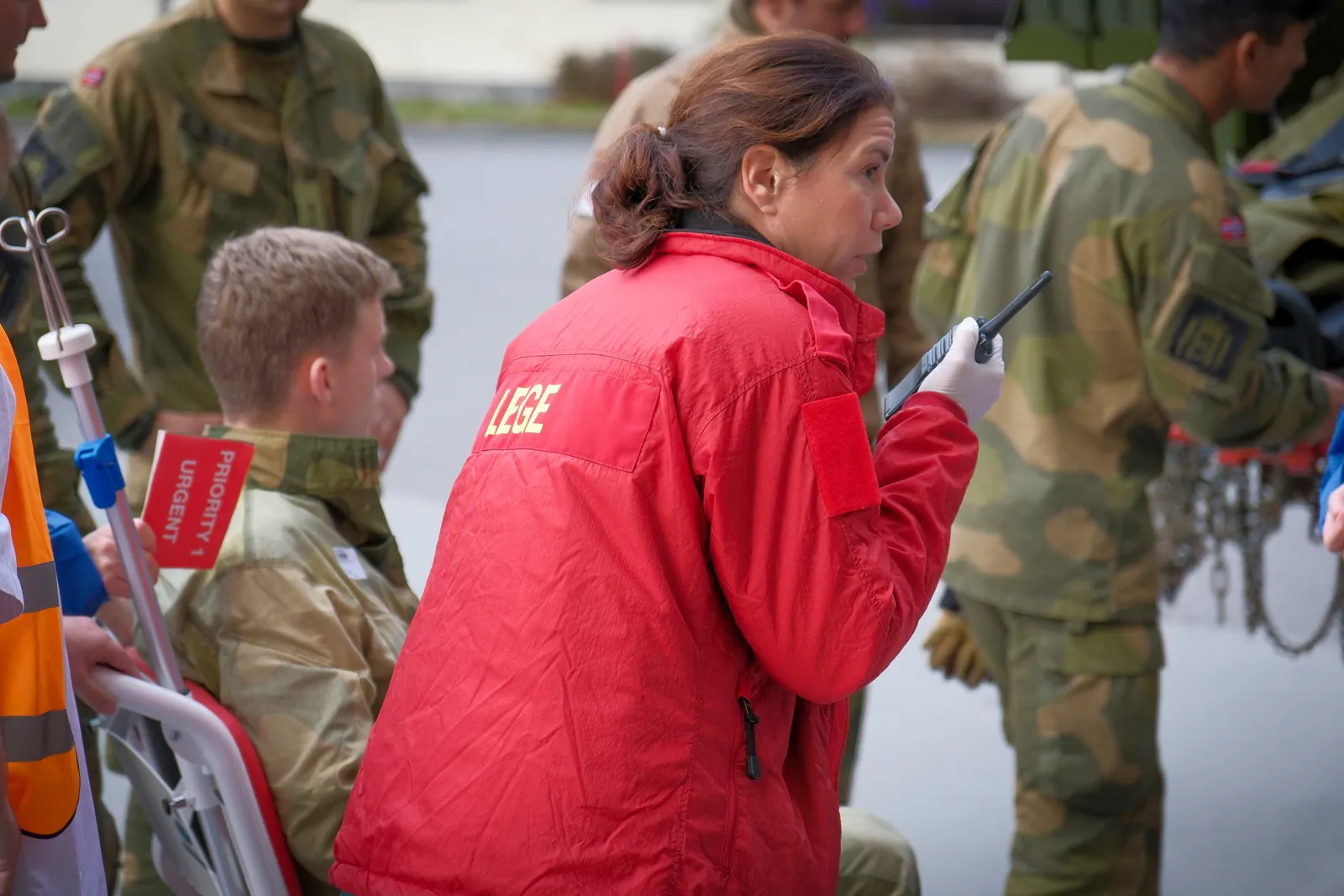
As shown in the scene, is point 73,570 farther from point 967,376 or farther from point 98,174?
point 98,174

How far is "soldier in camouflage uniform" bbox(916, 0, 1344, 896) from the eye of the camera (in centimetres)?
230

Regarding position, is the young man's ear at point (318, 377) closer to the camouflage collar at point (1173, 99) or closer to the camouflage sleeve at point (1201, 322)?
the camouflage sleeve at point (1201, 322)

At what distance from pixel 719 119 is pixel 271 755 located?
0.80 meters

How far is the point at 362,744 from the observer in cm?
157

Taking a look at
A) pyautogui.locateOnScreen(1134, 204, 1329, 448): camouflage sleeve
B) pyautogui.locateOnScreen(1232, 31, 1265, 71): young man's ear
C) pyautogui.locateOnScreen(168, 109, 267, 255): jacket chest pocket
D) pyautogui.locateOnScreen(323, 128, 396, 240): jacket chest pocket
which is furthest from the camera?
pyautogui.locateOnScreen(323, 128, 396, 240): jacket chest pocket

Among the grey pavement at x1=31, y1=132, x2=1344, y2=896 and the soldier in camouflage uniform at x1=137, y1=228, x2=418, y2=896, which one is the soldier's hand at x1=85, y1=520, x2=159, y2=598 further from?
the grey pavement at x1=31, y1=132, x2=1344, y2=896

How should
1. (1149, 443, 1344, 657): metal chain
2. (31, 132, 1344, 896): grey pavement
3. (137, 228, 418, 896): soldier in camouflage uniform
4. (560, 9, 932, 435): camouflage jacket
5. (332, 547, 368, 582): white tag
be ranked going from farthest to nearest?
(31, 132, 1344, 896): grey pavement < (1149, 443, 1344, 657): metal chain < (560, 9, 932, 435): camouflage jacket < (332, 547, 368, 582): white tag < (137, 228, 418, 896): soldier in camouflage uniform

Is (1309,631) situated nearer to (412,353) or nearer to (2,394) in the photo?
(412,353)

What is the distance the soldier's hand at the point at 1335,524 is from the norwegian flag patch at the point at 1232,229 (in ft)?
2.40

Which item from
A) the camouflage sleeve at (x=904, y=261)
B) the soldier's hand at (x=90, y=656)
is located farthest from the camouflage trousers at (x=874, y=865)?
the camouflage sleeve at (x=904, y=261)

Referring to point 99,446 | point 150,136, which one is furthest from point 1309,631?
point 99,446

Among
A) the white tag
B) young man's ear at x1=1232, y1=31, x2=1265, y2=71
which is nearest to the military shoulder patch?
young man's ear at x1=1232, y1=31, x2=1265, y2=71

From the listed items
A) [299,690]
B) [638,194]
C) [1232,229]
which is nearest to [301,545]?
[299,690]

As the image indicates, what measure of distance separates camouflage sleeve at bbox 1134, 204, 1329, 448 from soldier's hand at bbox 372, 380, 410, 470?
1.16 meters
